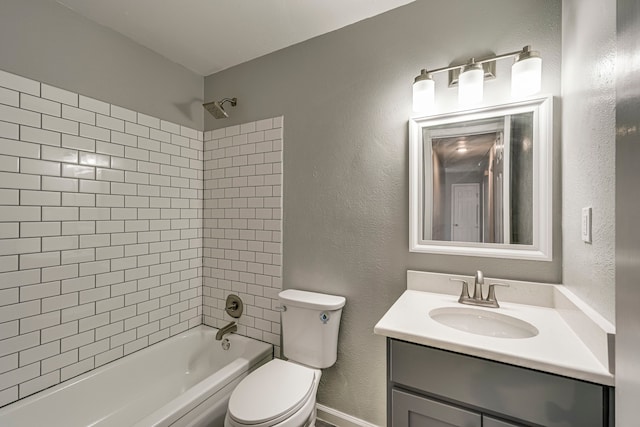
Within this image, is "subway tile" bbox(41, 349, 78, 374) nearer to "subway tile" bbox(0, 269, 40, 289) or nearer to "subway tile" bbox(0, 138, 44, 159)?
"subway tile" bbox(0, 269, 40, 289)

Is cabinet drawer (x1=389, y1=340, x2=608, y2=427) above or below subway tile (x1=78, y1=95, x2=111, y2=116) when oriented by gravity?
below

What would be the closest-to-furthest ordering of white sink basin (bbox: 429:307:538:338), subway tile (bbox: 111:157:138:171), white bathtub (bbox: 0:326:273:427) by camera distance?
white sink basin (bbox: 429:307:538:338)
white bathtub (bbox: 0:326:273:427)
subway tile (bbox: 111:157:138:171)

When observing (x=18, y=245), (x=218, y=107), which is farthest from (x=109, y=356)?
(x=218, y=107)

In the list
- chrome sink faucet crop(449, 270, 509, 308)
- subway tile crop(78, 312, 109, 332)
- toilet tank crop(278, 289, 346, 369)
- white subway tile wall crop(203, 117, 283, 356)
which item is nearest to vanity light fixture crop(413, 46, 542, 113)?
chrome sink faucet crop(449, 270, 509, 308)

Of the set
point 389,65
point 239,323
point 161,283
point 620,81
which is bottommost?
point 239,323

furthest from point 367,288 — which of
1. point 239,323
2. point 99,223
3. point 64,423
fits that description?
point 64,423

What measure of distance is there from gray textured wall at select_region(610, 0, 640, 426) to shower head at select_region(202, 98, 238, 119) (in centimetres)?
204

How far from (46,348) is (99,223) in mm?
693

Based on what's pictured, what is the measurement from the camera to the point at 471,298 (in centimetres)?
129

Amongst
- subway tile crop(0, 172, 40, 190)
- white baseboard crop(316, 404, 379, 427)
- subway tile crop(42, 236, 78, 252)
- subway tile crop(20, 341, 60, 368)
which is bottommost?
white baseboard crop(316, 404, 379, 427)

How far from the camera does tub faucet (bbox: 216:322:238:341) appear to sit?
6.48 ft

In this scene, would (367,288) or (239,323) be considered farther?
(239,323)

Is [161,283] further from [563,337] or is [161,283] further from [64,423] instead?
[563,337]

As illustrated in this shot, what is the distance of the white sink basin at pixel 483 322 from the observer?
1140 mm
